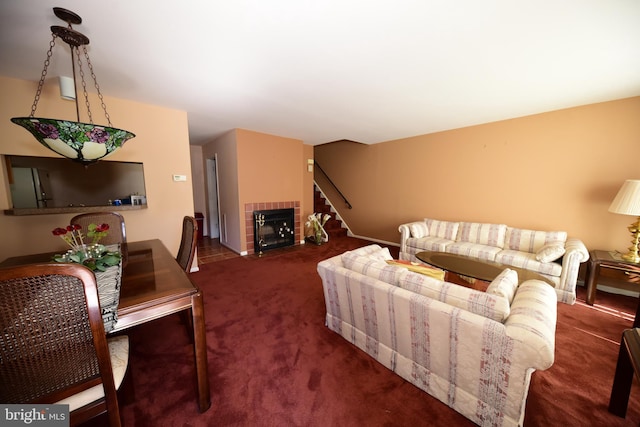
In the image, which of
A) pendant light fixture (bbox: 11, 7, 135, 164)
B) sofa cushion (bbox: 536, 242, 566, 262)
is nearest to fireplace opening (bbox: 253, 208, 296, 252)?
pendant light fixture (bbox: 11, 7, 135, 164)

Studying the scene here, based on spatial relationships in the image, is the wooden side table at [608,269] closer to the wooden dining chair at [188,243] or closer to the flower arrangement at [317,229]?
the flower arrangement at [317,229]

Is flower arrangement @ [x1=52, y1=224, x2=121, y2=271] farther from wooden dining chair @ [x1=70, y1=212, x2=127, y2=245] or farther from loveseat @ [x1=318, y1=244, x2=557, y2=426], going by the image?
loveseat @ [x1=318, y1=244, x2=557, y2=426]

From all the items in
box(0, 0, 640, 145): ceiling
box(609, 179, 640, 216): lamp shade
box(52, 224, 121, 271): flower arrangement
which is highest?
box(0, 0, 640, 145): ceiling

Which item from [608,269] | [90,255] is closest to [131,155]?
[90,255]

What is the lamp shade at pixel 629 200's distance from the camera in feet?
7.17

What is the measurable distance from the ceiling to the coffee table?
6.18 feet

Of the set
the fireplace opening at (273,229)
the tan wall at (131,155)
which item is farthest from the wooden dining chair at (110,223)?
the fireplace opening at (273,229)

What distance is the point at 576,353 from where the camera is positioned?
1.72 meters

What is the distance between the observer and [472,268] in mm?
2377

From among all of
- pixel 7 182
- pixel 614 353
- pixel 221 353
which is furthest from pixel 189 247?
pixel 614 353

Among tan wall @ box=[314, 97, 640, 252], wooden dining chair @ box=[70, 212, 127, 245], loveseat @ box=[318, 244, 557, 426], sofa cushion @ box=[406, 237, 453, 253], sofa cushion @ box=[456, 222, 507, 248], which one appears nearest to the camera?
loveseat @ box=[318, 244, 557, 426]

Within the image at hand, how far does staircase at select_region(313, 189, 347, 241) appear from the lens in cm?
568

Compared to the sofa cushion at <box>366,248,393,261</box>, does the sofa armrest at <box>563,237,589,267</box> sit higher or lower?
lower

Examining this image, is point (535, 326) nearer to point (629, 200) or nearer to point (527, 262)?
point (527, 262)
